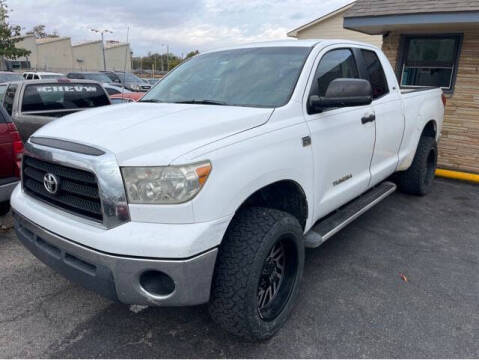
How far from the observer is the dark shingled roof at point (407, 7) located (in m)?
5.98

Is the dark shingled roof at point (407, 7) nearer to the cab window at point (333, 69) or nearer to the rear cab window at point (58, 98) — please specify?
the cab window at point (333, 69)

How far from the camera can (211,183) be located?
2.07 meters

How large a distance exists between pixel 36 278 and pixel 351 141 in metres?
2.87

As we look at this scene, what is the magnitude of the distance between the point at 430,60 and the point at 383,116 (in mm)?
4189

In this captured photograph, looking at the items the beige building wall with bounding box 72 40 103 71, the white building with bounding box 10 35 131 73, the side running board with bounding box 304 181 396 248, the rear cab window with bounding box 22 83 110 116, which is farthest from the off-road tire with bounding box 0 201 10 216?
the beige building wall with bounding box 72 40 103 71

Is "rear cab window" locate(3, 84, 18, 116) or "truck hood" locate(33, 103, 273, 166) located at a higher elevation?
"truck hood" locate(33, 103, 273, 166)

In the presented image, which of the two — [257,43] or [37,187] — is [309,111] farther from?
[37,187]

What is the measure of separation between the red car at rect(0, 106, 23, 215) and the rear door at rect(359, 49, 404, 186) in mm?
3460

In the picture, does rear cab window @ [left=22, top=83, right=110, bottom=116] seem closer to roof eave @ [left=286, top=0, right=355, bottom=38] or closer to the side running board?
the side running board

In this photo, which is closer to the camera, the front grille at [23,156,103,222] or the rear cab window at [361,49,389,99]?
the front grille at [23,156,103,222]

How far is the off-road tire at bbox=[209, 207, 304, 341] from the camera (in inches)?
87.2

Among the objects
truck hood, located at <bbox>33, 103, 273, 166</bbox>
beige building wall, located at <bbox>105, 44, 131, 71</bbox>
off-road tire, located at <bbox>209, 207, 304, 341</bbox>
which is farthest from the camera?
beige building wall, located at <bbox>105, 44, 131, 71</bbox>

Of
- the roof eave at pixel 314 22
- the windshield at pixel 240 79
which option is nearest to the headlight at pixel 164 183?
the windshield at pixel 240 79

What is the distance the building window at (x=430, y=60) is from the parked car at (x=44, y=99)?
5.59 meters
